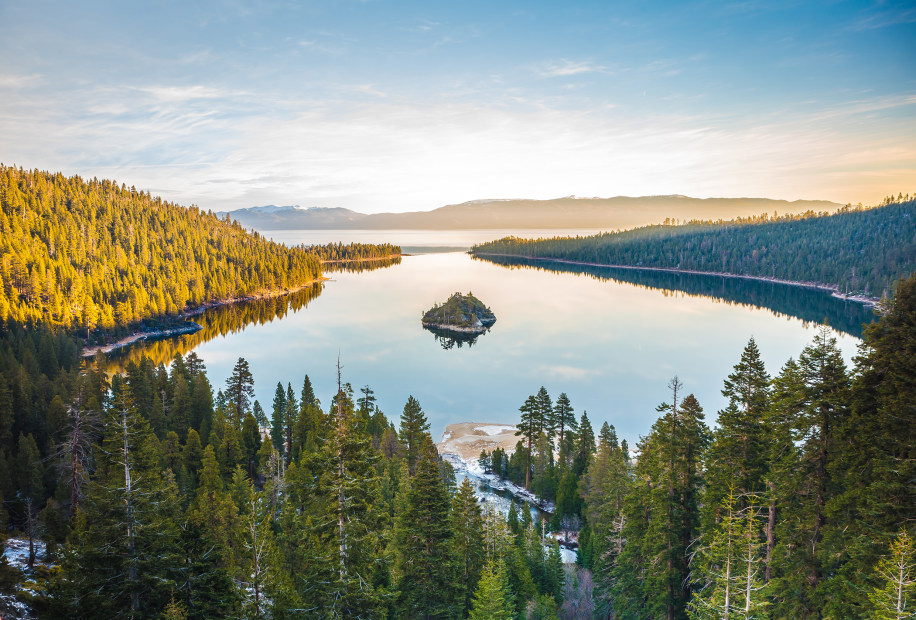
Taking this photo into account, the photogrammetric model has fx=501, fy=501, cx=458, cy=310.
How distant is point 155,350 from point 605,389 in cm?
9120

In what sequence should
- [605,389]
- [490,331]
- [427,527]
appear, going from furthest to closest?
[490,331] < [605,389] < [427,527]


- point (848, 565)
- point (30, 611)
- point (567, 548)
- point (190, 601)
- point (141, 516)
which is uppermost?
point (141, 516)

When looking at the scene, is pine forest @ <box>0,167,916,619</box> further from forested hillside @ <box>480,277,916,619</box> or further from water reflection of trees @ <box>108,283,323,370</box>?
water reflection of trees @ <box>108,283,323,370</box>

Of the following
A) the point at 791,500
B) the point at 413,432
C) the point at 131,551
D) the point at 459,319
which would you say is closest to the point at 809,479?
the point at 791,500

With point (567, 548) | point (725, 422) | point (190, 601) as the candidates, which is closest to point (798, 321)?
point (567, 548)

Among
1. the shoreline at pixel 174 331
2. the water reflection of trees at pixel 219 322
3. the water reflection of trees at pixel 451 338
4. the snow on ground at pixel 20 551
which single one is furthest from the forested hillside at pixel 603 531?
the shoreline at pixel 174 331

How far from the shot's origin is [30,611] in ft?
69.0

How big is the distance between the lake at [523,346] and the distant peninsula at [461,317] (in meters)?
3.87

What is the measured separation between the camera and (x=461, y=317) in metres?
126

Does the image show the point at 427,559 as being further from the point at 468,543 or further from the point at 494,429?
the point at 494,429

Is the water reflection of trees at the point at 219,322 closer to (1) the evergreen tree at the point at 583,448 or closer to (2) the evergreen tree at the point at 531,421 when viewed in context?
(2) the evergreen tree at the point at 531,421

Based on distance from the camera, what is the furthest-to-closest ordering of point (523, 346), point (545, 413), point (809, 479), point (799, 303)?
point (799, 303) < point (523, 346) < point (545, 413) < point (809, 479)

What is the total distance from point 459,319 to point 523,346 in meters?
25.2

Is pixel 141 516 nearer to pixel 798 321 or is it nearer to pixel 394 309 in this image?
pixel 394 309
